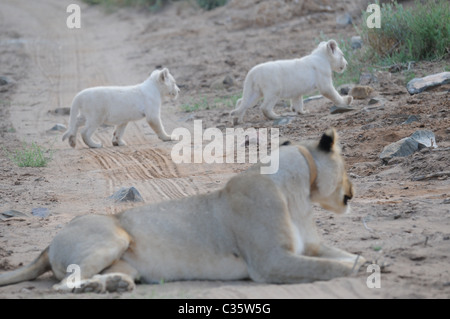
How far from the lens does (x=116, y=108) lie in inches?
419

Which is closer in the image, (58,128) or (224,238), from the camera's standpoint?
(224,238)

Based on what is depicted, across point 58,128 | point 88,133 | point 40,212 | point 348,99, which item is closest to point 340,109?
point 348,99

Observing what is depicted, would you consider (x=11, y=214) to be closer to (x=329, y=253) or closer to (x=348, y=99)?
(x=329, y=253)

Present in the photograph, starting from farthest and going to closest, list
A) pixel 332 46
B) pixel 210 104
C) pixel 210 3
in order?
pixel 210 3 → pixel 210 104 → pixel 332 46

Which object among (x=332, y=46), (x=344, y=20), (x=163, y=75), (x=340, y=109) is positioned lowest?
(x=340, y=109)

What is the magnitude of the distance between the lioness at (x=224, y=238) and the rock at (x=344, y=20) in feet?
45.3

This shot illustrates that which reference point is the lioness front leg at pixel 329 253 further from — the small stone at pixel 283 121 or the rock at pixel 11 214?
the small stone at pixel 283 121

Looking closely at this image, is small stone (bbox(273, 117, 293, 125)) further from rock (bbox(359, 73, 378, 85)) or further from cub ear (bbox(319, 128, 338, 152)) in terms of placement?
cub ear (bbox(319, 128, 338, 152))

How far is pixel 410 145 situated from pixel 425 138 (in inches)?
10.2

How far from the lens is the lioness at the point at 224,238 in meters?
4.65

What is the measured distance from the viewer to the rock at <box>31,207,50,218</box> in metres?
7.17

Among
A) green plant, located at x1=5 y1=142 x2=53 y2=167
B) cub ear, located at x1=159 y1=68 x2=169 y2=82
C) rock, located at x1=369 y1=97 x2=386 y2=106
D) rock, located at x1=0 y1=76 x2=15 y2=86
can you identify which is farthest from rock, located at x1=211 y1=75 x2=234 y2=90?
rock, located at x1=0 y1=76 x2=15 y2=86
